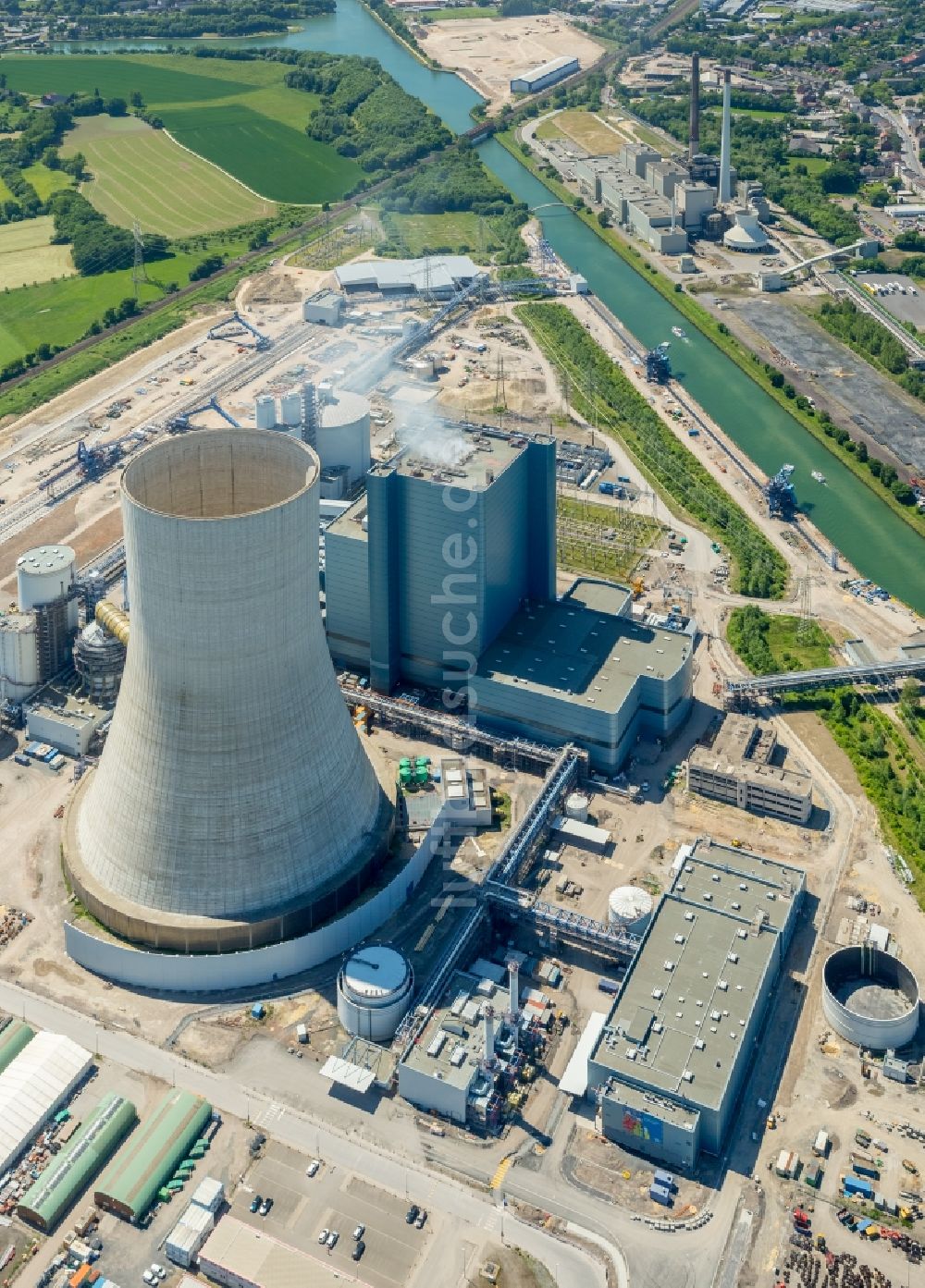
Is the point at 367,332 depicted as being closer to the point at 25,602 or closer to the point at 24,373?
the point at 24,373

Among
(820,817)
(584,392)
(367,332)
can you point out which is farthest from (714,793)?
(367,332)

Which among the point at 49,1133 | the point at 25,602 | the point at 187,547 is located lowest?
the point at 49,1133

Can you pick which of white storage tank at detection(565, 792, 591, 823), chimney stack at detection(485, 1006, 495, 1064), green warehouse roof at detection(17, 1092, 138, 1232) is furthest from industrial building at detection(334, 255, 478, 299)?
green warehouse roof at detection(17, 1092, 138, 1232)

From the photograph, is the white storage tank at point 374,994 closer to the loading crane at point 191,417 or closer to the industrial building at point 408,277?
the loading crane at point 191,417

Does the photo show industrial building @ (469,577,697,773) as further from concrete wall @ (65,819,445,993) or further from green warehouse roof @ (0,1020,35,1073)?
green warehouse roof @ (0,1020,35,1073)

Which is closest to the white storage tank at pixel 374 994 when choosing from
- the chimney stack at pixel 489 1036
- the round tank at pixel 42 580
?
the chimney stack at pixel 489 1036

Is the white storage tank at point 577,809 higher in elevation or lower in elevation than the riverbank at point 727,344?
lower
